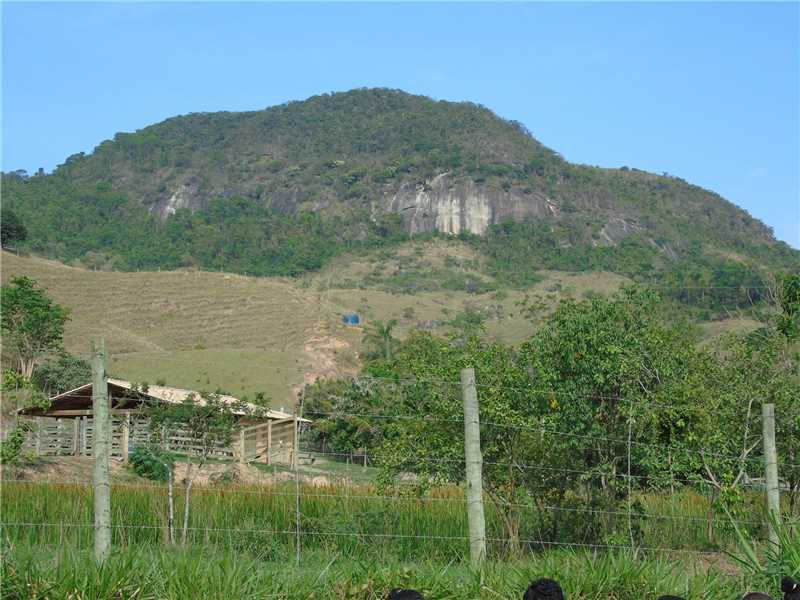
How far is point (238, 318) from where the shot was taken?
256 ft

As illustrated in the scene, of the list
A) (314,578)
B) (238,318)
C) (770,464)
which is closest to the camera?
(314,578)

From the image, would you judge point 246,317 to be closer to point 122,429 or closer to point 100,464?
point 122,429

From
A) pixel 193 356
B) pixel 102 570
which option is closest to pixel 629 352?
pixel 102 570

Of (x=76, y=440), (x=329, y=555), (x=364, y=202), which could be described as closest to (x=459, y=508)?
(x=329, y=555)

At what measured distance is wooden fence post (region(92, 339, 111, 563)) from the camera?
6.50m

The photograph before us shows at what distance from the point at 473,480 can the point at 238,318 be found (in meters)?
72.0

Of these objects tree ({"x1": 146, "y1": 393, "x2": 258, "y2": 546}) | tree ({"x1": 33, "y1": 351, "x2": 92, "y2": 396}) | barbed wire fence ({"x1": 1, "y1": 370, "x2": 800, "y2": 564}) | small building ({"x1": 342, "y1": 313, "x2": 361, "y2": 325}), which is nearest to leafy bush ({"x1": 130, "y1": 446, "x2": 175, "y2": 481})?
tree ({"x1": 146, "y1": 393, "x2": 258, "y2": 546})

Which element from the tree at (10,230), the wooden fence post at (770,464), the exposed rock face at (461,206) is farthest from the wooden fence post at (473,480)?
the exposed rock face at (461,206)

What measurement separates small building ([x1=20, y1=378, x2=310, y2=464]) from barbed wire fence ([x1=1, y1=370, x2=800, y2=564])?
9377 mm

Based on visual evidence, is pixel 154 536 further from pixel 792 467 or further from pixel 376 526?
pixel 792 467

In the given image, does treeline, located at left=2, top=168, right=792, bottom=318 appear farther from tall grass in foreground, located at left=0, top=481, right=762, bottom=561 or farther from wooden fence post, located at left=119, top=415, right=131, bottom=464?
tall grass in foreground, located at left=0, top=481, right=762, bottom=561

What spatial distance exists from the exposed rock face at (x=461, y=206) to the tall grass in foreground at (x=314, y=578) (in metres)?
138

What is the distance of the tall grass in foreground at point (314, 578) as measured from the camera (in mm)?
6227

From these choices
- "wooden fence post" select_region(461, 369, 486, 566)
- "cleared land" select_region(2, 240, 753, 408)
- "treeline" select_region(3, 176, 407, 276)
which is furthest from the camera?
"treeline" select_region(3, 176, 407, 276)
